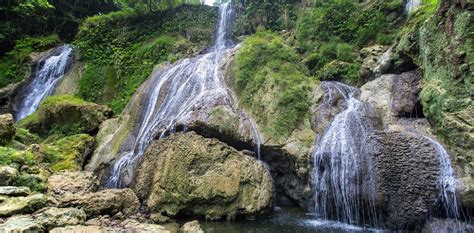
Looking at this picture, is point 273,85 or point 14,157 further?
point 273,85

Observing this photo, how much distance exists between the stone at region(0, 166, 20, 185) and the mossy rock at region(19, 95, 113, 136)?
6.03m

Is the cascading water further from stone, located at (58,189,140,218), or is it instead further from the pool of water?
the pool of water

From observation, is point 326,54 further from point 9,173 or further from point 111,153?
point 9,173

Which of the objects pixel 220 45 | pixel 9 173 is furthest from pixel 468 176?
pixel 220 45

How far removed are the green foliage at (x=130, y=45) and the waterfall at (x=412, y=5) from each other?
1148 cm

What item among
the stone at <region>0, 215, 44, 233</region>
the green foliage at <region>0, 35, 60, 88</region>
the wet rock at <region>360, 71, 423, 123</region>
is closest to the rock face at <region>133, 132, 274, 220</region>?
the stone at <region>0, 215, 44, 233</region>

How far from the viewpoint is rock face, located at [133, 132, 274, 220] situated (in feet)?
32.3

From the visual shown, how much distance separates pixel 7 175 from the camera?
9.27 metres

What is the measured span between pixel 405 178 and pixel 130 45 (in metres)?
19.0

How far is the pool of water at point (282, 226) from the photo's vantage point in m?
8.79

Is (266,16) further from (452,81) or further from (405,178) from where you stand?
(405,178)

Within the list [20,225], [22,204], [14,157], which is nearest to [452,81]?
[20,225]

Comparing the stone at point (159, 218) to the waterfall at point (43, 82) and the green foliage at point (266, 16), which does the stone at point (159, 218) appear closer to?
the waterfall at point (43, 82)

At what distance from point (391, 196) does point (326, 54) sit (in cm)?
878
